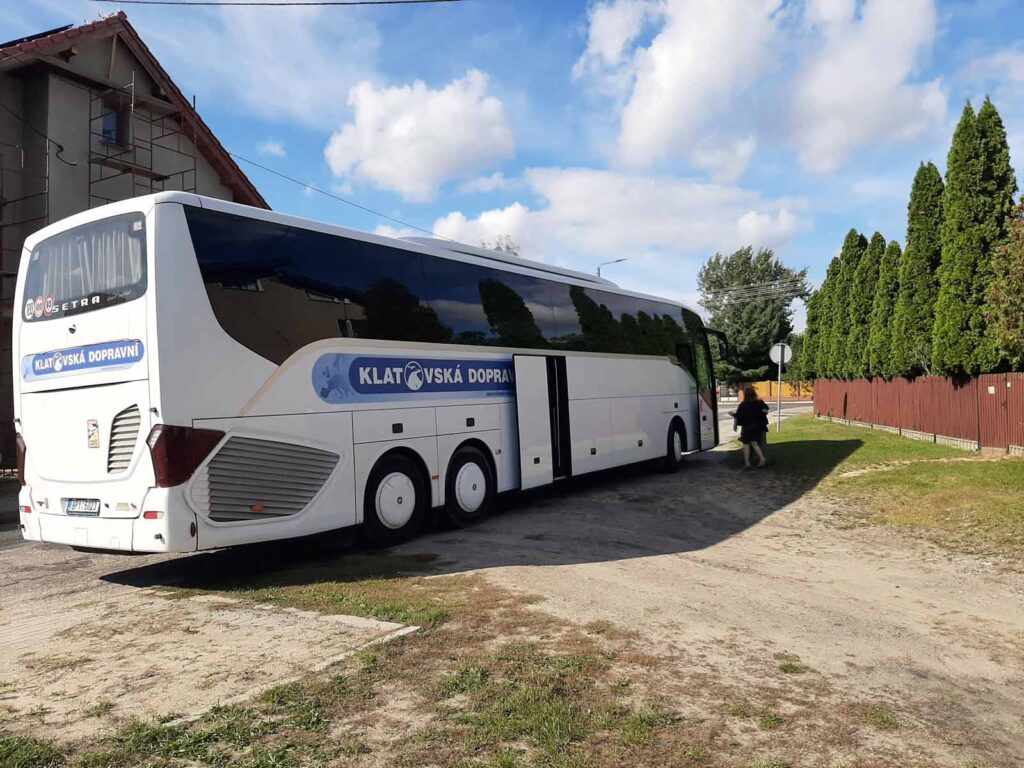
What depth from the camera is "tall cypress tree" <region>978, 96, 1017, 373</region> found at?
60.0 feet

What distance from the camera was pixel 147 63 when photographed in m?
22.2

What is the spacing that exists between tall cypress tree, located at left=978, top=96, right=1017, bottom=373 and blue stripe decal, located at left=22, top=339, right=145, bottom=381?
18229 mm

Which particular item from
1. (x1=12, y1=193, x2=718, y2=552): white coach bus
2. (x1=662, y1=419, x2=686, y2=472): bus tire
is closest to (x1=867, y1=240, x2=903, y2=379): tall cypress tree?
(x1=662, y1=419, x2=686, y2=472): bus tire

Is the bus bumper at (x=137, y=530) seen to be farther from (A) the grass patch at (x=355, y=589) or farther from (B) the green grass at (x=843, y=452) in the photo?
(B) the green grass at (x=843, y=452)

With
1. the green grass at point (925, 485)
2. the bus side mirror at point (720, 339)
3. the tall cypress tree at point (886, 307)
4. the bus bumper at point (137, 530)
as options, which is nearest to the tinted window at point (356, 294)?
the bus bumper at point (137, 530)

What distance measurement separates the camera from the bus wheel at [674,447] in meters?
16.9

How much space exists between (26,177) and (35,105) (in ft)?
6.07

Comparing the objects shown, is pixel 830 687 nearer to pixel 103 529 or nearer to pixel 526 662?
pixel 526 662

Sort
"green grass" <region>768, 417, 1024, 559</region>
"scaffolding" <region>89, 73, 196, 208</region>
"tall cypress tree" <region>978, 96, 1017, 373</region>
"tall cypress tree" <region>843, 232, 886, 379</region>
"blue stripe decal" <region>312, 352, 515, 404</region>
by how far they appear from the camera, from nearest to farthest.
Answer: "blue stripe decal" <region>312, 352, 515, 404</region> → "green grass" <region>768, 417, 1024, 559</region> → "tall cypress tree" <region>978, 96, 1017, 373</region> → "scaffolding" <region>89, 73, 196, 208</region> → "tall cypress tree" <region>843, 232, 886, 379</region>

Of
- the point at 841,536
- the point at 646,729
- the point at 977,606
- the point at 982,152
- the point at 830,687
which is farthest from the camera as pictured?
the point at 982,152

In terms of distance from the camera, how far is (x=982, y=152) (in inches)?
735

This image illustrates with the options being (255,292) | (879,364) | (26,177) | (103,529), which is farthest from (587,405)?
(879,364)

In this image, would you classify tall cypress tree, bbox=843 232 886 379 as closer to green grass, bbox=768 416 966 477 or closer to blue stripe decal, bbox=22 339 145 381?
green grass, bbox=768 416 966 477

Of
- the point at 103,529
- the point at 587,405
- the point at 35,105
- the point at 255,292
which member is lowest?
the point at 103,529
